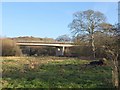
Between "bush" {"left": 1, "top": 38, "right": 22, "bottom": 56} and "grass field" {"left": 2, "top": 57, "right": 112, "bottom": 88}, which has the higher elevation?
"bush" {"left": 1, "top": 38, "right": 22, "bottom": 56}

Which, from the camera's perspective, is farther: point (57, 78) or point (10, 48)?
point (10, 48)

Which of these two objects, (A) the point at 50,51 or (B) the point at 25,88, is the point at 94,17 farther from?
(B) the point at 25,88

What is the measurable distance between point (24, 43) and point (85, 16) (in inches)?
763

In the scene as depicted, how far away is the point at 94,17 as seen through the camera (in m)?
43.1

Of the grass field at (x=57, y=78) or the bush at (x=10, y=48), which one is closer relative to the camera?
the grass field at (x=57, y=78)

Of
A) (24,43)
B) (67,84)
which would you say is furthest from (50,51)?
(67,84)

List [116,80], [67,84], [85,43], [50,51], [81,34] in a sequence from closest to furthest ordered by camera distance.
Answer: [116,80] < [67,84] < [85,43] < [81,34] < [50,51]

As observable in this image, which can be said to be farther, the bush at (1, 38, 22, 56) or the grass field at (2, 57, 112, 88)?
the bush at (1, 38, 22, 56)

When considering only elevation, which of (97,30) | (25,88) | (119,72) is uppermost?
(97,30)

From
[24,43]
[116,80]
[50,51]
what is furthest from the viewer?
[24,43]

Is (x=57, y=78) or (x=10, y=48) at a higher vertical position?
(x=10, y=48)

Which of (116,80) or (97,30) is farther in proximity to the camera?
(97,30)

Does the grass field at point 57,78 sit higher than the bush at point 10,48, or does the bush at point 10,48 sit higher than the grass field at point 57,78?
the bush at point 10,48

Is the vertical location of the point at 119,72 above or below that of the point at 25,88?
above
